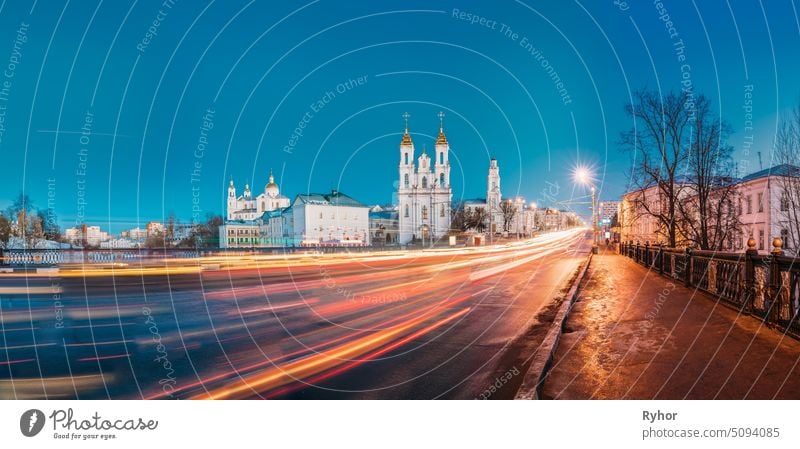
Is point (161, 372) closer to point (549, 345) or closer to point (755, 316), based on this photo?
point (549, 345)

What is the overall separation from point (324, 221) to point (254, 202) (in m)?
63.6

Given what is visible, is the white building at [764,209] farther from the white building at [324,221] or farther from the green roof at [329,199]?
the green roof at [329,199]

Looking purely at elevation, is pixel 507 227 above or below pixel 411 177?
below

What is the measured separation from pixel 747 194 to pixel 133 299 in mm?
57005

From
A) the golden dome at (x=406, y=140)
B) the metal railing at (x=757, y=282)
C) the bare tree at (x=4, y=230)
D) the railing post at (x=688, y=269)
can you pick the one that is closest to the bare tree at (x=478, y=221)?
the golden dome at (x=406, y=140)

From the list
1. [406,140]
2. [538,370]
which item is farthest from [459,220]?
[538,370]

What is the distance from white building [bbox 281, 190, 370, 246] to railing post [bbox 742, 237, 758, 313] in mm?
97529

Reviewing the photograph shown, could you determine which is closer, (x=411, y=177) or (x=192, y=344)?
(x=192, y=344)

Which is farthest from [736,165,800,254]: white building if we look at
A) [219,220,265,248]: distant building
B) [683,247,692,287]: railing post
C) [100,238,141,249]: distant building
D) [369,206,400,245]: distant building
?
[219,220,265,248]: distant building

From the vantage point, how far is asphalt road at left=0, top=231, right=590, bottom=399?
21.0 feet

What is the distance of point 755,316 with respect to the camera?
947cm

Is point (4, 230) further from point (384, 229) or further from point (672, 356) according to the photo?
point (384, 229)

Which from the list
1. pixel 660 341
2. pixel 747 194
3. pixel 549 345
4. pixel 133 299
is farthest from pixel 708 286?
pixel 747 194

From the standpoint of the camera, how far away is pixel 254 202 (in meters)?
169
